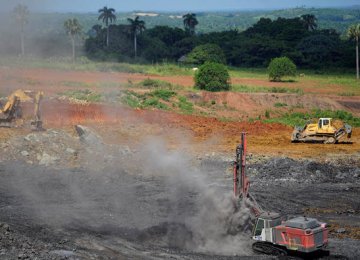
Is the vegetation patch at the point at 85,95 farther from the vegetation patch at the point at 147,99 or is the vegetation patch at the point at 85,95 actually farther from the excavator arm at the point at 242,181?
the excavator arm at the point at 242,181

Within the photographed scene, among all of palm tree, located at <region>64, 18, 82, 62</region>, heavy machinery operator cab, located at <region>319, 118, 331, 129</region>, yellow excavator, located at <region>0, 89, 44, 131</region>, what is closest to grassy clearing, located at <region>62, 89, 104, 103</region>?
yellow excavator, located at <region>0, 89, 44, 131</region>

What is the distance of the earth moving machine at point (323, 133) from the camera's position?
4297cm

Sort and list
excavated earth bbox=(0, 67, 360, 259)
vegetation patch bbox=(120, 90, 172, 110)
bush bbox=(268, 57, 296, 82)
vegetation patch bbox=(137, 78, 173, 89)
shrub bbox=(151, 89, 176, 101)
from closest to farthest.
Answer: excavated earth bbox=(0, 67, 360, 259)
vegetation patch bbox=(120, 90, 172, 110)
shrub bbox=(151, 89, 176, 101)
vegetation patch bbox=(137, 78, 173, 89)
bush bbox=(268, 57, 296, 82)

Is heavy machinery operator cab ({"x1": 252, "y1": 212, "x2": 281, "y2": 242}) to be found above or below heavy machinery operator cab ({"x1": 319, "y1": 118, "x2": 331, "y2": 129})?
above

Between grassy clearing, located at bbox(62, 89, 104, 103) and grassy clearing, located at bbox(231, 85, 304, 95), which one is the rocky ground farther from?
grassy clearing, located at bbox(231, 85, 304, 95)

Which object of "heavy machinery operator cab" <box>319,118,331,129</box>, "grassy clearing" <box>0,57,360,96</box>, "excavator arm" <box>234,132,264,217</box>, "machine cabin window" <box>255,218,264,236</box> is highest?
"excavator arm" <box>234,132,264,217</box>

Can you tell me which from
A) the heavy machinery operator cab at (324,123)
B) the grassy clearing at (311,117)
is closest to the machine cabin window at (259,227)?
the heavy machinery operator cab at (324,123)

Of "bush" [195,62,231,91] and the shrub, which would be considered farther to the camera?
"bush" [195,62,231,91]

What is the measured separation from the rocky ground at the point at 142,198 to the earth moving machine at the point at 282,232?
62cm

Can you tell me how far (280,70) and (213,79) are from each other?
1519 cm

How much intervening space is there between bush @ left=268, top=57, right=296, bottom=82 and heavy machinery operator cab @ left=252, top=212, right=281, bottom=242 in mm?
54122

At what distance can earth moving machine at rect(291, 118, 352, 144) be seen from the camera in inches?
1692

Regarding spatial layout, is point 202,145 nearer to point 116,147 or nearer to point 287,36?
point 116,147

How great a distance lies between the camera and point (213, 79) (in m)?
62.0
